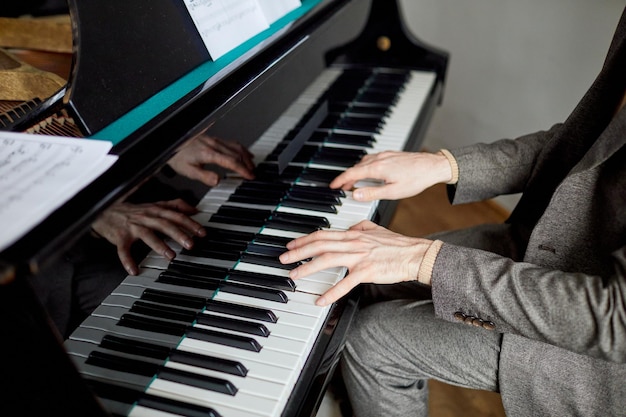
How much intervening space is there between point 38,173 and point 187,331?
14.4 inches

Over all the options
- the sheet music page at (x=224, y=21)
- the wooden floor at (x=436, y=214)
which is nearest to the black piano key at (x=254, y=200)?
the sheet music page at (x=224, y=21)

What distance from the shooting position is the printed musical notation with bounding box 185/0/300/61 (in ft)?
3.45

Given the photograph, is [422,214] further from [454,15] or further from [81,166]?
[81,166]

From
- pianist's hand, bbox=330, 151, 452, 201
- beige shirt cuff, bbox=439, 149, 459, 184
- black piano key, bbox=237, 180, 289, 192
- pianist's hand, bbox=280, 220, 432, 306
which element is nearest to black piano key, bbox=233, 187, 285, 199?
black piano key, bbox=237, 180, 289, 192

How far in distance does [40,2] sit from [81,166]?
152 centimetres

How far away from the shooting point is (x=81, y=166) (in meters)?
0.70

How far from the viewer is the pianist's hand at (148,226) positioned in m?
0.81

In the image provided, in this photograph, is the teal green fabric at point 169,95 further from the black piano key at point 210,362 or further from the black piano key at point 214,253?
the black piano key at point 210,362

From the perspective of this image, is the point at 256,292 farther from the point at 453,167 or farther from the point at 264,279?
the point at 453,167

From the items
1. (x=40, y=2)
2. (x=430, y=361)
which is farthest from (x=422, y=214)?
(x=40, y=2)

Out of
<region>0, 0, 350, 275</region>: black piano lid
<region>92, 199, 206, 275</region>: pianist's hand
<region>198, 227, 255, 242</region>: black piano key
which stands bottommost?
<region>198, 227, 255, 242</region>: black piano key

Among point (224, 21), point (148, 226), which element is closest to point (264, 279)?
point (148, 226)

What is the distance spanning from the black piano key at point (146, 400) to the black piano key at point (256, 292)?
23 cm

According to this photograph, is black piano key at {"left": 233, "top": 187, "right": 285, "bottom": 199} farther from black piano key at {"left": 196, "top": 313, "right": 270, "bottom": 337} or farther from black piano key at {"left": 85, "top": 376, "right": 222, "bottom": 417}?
black piano key at {"left": 85, "top": 376, "right": 222, "bottom": 417}
